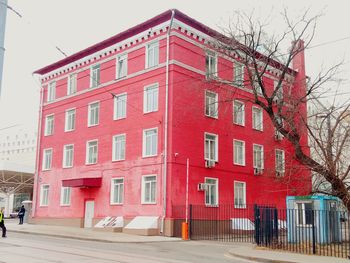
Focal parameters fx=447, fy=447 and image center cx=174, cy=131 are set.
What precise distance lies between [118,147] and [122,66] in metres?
6.00

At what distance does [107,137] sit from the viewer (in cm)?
3272

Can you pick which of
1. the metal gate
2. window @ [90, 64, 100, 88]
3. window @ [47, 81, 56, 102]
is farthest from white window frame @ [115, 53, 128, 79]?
the metal gate

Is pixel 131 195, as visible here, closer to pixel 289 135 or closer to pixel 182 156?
pixel 182 156

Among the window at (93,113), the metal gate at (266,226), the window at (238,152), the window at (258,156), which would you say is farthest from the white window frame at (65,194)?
the metal gate at (266,226)

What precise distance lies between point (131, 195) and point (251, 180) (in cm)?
961

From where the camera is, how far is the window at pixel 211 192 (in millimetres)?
29969

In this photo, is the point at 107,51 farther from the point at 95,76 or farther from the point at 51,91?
the point at 51,91

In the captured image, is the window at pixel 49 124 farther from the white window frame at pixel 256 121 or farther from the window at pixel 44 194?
the white window frame at pixel 256 121

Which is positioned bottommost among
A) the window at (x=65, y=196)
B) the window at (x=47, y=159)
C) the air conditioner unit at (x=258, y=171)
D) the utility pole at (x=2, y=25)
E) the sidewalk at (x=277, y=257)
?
the sidewalk at (x=277, y=257)

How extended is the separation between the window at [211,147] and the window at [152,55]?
6.10 metres

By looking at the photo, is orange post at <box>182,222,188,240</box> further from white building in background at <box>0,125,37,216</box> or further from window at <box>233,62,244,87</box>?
white building in background at <box>0,125,37,216</box>

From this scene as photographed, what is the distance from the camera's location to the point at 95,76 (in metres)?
35.1

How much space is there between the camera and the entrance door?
108 feet

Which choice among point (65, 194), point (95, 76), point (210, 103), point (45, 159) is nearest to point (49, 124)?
point (45, 159)
